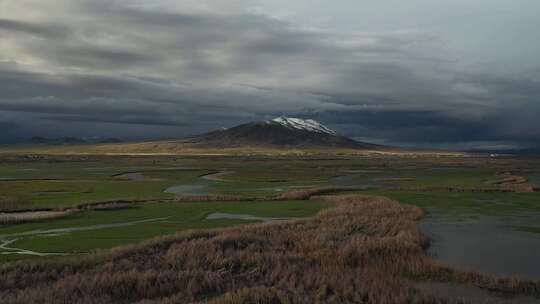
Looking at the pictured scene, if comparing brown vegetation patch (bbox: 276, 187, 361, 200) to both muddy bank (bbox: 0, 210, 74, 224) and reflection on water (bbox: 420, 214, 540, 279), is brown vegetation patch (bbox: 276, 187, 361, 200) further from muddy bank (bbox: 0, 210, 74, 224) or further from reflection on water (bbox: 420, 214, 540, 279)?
muddy bank (bbox: 0, 210, 74, 224)

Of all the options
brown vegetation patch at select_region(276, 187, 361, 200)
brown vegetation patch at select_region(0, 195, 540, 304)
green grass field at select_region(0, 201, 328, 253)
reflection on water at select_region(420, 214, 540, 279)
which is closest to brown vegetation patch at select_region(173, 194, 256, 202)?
green grass field at select_region(0, 201, 328, 253)

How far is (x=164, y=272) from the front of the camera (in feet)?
65.0

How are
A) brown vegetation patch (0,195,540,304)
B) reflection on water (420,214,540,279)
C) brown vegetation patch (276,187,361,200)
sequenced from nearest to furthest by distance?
brown vegetation patch (0,195,540,304) < reflection on water (420,214,540,279) < brown vegetation patch (276,187,361,200)

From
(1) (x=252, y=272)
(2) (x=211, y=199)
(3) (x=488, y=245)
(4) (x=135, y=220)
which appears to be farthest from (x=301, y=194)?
(1) (x=252, y=272)

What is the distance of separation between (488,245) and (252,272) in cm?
1559

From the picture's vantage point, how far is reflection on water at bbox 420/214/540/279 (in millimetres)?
23963

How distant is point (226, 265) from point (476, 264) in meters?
12.2

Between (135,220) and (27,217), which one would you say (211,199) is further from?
(27,217)

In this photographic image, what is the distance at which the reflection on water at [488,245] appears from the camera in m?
24.0

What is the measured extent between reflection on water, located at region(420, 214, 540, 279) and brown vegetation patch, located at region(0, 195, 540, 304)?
5.92 ft

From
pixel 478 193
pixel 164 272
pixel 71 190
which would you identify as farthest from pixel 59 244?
pixel 478 193

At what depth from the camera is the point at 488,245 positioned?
2903 cm

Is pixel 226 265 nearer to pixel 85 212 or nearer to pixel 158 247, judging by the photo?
pixel 158 247

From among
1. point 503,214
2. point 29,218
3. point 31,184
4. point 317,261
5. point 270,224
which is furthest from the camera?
point 31,184
